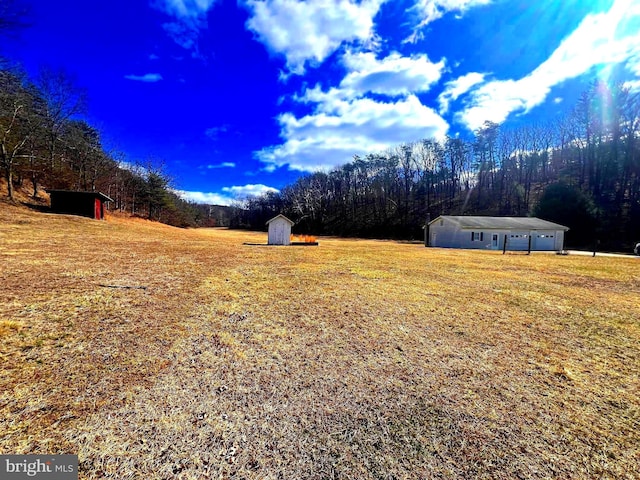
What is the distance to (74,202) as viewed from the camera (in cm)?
2419

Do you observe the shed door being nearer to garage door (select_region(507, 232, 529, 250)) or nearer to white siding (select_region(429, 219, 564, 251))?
white siding (select_region(429, 219, 564, 251))

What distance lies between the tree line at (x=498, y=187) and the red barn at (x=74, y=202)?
1790 inches

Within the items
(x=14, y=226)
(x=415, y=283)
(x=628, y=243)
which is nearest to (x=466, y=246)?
(x=628, y=243)

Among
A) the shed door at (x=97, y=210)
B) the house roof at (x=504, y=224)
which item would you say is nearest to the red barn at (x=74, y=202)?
the shed door at (x=97, y=210)

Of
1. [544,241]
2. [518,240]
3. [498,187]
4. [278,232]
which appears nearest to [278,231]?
[278,232]

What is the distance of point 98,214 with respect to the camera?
84.6ft

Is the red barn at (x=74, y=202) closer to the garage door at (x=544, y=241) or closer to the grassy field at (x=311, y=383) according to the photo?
the grassy field at (x=311, y=383)

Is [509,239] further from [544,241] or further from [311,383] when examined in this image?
[311,383]

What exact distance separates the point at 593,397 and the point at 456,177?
6662 centimetres

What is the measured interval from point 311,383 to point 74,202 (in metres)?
30.1

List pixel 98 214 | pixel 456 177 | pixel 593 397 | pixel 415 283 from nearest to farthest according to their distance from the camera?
pixel 593 397 → pixel 415 283 → pixel 98 214 → pixel 456 177

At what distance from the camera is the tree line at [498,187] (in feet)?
115

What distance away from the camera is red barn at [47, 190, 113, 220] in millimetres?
23781

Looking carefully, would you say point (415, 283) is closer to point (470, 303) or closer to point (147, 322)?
point (470, 303)
